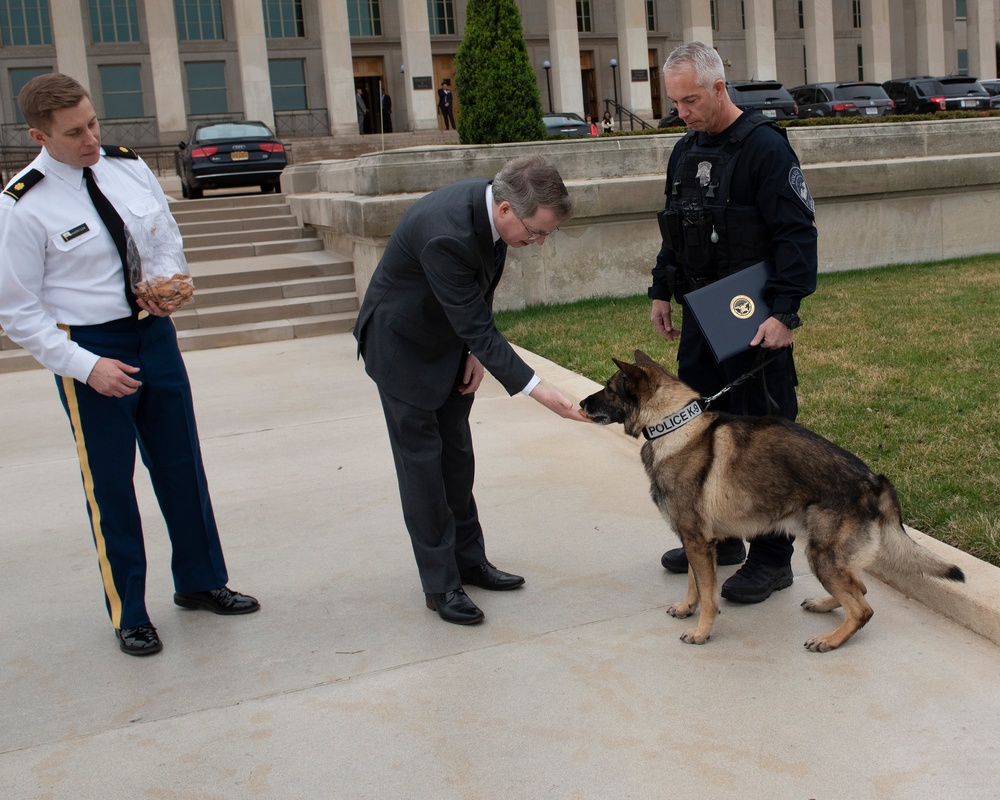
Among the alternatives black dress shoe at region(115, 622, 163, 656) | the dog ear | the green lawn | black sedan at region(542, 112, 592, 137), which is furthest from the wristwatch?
black sedan at region(542, 112, 592, 137)

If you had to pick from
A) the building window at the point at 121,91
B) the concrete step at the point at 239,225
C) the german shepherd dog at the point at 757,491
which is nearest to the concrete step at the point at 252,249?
the concrete step at the point at 239,225

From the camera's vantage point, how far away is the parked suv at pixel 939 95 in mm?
25656

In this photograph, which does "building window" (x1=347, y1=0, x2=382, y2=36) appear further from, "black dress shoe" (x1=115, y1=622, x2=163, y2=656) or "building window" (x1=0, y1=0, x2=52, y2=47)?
"black dress shoe" (x1=115, y1=622, x2=163, y2=656)

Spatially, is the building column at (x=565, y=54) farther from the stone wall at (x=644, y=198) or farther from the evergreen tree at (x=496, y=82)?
the stone wall at (x=644, y=198)

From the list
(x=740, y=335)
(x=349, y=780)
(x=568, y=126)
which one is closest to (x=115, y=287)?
(x=349, y=780)

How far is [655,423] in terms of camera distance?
372 cm

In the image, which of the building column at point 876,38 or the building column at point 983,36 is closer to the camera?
the building column at point 876,38

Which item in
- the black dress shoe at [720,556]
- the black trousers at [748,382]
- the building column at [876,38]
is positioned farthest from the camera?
the building column at [876,38]

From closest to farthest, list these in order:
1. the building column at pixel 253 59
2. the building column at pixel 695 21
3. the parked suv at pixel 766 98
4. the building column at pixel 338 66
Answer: the parked suv at pixel 766 98, the building column at pixel 253 59, the building column at pixel 338 66, the building column at pixel 695 21

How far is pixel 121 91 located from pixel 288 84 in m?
6.91

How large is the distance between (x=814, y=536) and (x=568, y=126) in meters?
21.6

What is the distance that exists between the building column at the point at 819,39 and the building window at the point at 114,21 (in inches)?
1139

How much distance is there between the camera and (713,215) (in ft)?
13.4

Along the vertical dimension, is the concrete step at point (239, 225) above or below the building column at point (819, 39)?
below
